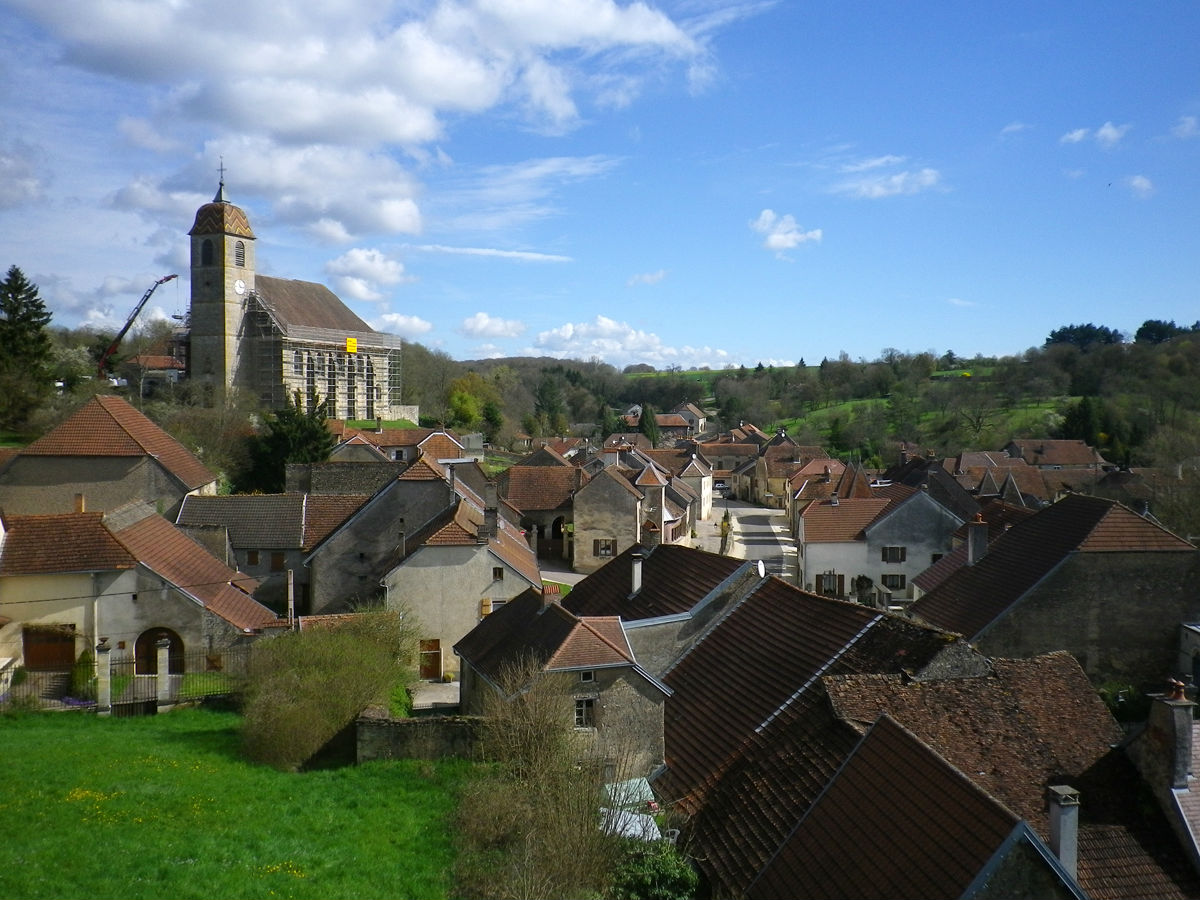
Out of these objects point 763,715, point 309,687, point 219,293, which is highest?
point 219,293

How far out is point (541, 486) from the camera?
155ft

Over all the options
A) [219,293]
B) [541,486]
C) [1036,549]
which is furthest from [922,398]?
[1036,549]

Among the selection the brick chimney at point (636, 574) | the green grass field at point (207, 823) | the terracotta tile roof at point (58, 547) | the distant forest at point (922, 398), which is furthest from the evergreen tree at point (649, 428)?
the green grass field at point (207, 823)

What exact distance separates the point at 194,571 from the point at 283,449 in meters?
19.3

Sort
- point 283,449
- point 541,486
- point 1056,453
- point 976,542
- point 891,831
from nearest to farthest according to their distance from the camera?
point 891,831
point 976,542
point 283,449
point 541,486
point 1056,453

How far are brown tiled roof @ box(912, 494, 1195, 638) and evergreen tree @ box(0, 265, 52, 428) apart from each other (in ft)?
148

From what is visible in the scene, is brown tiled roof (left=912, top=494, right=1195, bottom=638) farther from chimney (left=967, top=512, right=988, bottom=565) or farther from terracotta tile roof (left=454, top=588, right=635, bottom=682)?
terracotta tile roof (left=454, top=588, right=635, bottom=682)

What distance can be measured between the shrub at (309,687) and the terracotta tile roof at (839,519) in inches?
876

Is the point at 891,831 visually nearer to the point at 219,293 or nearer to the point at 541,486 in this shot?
the point at 541,486

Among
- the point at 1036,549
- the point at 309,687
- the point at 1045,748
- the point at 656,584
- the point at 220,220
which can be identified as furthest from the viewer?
the point at 220,220

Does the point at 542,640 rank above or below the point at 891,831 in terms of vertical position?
above

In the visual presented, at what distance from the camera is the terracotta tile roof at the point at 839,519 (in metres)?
38.1

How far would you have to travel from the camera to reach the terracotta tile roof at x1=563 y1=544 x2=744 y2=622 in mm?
18656

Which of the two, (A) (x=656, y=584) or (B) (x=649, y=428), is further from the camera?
(B) (x=649, y=428)
